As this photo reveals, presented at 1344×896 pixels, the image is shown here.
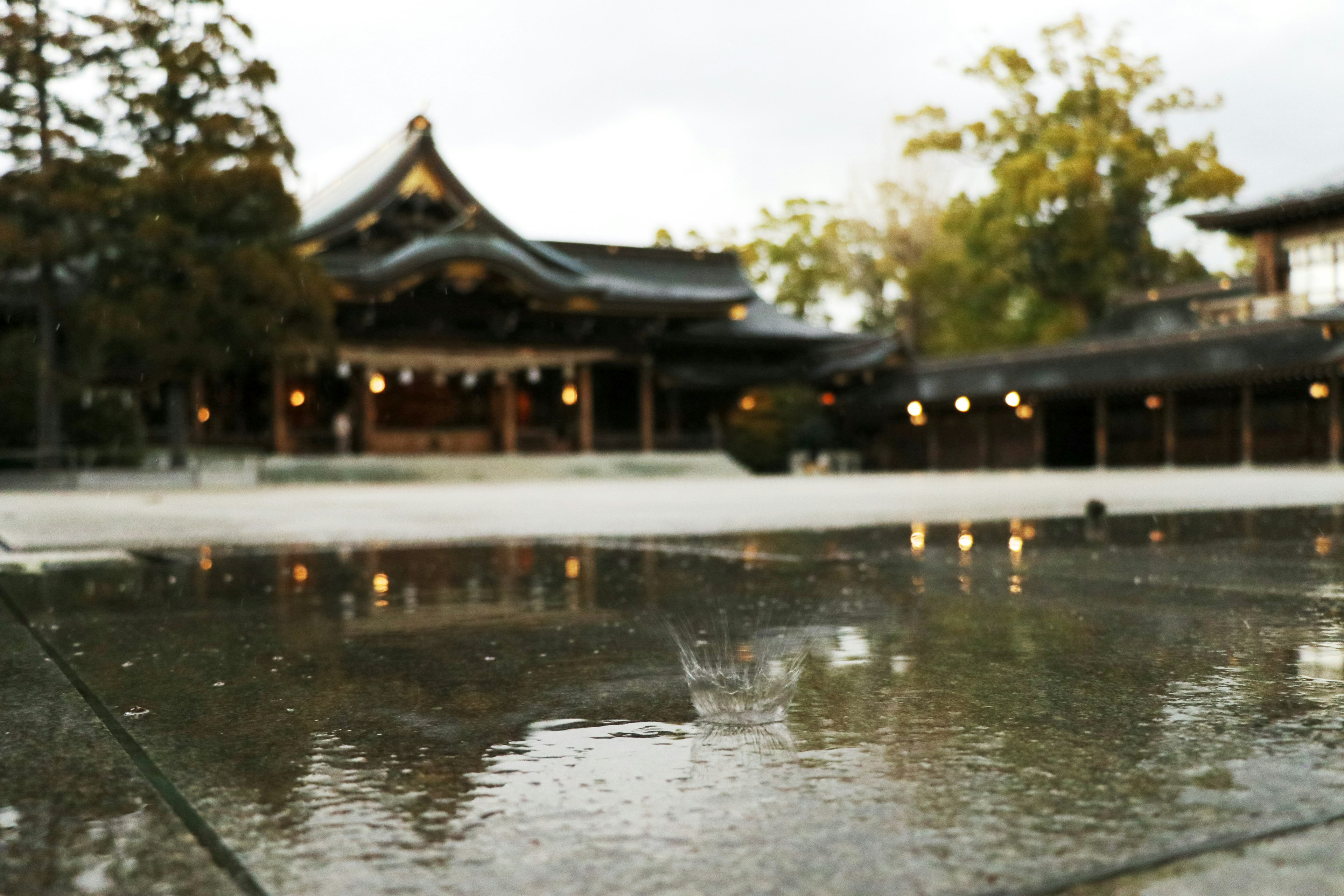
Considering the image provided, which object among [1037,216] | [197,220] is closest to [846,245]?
[1037,216]

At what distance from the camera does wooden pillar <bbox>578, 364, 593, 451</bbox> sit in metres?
35.2

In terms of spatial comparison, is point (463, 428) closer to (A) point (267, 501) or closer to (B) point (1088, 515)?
(A) point (267, 501)

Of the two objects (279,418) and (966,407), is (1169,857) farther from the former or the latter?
(966,407)

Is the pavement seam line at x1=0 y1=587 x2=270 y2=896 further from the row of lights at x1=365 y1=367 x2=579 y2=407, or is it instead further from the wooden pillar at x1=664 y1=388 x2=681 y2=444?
the wooden pillar at x1=664 y1=388 x2=681 y2=444

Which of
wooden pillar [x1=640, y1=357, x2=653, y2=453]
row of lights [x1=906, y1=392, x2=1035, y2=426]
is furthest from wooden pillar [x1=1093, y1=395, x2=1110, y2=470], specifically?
wooden pillar [x1=640, y1=357, x2=653, y2=453]

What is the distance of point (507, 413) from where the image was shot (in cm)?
3456

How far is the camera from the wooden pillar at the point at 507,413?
113 feet

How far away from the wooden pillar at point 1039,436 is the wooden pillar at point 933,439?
3357 millimetres

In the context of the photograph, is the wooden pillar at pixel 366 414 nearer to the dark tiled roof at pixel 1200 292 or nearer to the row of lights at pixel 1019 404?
the row of lights at pixel 1019 404

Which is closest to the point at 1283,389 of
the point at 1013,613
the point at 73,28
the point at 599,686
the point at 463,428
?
the point at 463,428

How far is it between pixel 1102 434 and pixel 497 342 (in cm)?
1562

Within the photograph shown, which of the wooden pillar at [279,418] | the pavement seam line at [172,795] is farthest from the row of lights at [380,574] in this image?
the wooden pillar at [279,418]

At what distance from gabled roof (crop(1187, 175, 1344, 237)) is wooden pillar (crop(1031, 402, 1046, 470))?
6034mm

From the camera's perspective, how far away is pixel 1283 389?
99.9 ft
